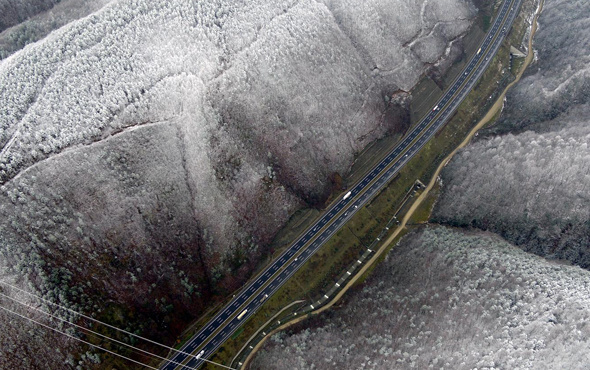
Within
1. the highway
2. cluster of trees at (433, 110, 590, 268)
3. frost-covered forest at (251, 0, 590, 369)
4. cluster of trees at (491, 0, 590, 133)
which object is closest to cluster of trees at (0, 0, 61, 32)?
the highway

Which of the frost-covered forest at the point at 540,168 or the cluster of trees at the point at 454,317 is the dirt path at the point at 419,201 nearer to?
the cluster of trees at the point at 454,317

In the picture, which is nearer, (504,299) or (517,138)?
(504,299)

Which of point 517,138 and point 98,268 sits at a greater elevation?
point 98,268

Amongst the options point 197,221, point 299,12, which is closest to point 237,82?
point 299,12

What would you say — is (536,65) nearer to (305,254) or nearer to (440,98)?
(440,98)

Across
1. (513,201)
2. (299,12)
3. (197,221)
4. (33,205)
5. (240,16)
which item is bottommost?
(513,201)

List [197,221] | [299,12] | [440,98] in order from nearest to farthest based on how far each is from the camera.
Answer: [197,221]
[299,12]
[440,98]

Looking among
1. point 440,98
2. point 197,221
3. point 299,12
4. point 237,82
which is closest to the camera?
point 197,221
